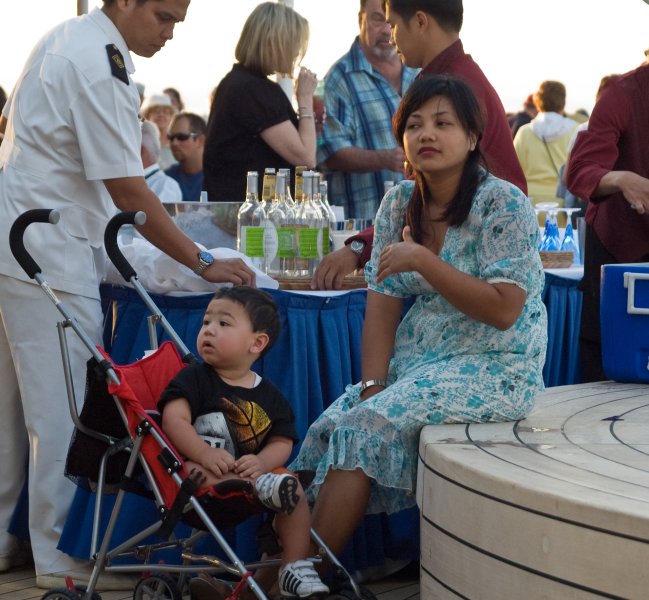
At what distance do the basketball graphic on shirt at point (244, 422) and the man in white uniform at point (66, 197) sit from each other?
2.00ft

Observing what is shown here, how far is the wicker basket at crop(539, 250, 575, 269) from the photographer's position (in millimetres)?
4393

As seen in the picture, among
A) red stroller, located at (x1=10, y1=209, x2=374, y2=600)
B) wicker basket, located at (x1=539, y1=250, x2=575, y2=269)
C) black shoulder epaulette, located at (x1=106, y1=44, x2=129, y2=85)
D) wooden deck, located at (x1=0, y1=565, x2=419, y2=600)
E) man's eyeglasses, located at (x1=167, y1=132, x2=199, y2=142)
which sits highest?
black shoulder epaulette, located at (x1=106, y1=44, x2=129, y2=85)

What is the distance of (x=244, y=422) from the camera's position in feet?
9.68

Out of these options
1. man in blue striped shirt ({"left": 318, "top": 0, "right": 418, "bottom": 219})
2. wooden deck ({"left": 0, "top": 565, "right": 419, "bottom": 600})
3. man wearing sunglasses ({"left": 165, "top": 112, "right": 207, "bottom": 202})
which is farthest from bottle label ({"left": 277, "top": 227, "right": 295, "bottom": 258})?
man wearing sunglasses ({"left": 165, "top": 112, "right": 207, "bottom": 202})

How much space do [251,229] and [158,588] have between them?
1220mm

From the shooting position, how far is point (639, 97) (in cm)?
405

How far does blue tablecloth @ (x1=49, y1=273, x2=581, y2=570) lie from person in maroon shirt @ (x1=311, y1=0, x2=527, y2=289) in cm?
13

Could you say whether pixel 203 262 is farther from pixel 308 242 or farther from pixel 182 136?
pixel 182 136

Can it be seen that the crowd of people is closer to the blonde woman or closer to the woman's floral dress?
the woman's floral dress

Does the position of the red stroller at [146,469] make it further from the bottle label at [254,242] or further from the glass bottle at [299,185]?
the glass bottle at [299,185]

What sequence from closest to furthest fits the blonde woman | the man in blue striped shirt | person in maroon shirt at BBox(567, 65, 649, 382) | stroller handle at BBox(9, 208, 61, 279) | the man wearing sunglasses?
stroller handle at BBox(9, 208, 61, 279), person in maroon shirt at BBox(567, 65, 649, 382), the blonde woman, the man in blue striped shirt, the man wearing sunglasses

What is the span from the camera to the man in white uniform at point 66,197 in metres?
3.41

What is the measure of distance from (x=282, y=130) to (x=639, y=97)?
4.67 ft

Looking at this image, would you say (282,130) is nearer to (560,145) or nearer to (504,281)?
(504,281)
